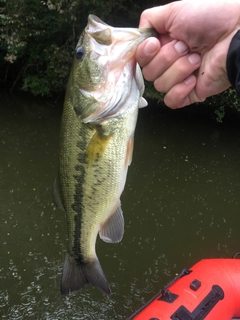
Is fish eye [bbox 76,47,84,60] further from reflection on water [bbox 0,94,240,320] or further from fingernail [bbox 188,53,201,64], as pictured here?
reflection on water [bbox 0,94,240,320]

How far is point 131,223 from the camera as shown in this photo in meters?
5.57

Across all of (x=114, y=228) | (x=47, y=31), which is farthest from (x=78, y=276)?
(x=47, y=31)

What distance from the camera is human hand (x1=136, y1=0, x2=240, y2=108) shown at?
5.21 feet

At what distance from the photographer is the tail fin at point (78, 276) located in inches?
80.2

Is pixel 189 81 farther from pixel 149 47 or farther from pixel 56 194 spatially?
pixel 56 194

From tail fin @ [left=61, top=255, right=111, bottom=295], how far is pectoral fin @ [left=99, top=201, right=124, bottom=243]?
23cm

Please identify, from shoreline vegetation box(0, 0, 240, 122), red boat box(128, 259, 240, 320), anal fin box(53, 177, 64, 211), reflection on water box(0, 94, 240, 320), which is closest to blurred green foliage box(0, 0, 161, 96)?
shoreline vegetation box(0, 0, 240, 122)

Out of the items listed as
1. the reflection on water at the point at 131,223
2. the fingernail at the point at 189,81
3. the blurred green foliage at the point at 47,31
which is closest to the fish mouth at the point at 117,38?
the fingernail at the point at 189,81

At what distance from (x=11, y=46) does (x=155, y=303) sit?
34.1 feet

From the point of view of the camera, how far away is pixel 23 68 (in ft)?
45.7

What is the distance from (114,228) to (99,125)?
0.53m

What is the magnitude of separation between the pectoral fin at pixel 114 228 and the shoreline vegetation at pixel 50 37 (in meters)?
9.02

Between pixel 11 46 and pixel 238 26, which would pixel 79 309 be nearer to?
pixel 238 26

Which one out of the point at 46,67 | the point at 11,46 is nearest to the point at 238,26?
the point at 11,46
